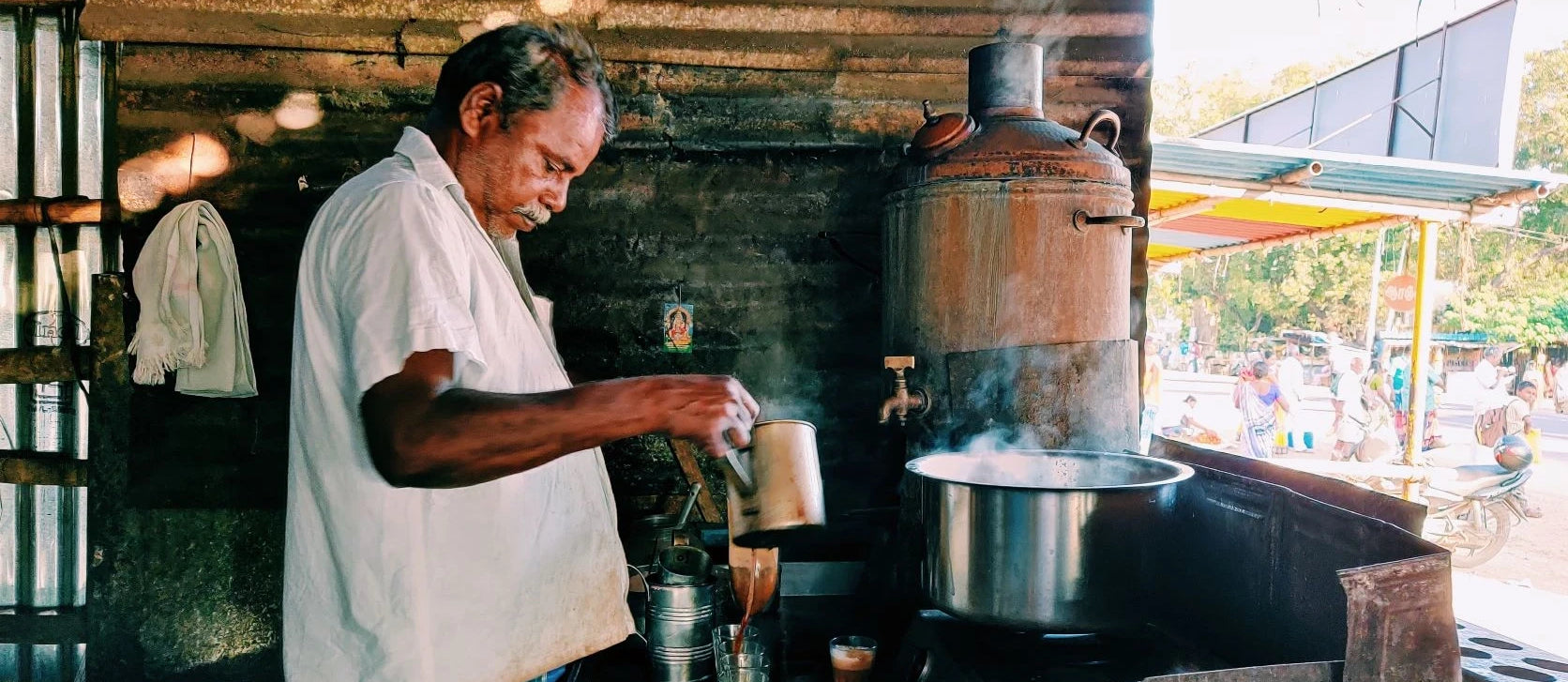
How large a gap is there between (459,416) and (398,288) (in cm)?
25

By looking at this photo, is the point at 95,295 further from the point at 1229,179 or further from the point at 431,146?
the point at 1229,179

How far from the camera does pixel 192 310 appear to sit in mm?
3469

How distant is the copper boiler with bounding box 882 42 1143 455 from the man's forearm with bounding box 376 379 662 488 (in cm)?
188

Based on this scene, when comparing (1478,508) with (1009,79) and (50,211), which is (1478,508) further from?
(50,211)

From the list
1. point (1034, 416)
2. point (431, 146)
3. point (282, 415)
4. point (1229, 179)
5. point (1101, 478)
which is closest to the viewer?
point (431, 146)

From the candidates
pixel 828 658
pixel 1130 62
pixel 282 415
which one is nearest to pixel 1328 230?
pixel 1130 62

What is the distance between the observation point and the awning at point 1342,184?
716 centimetres

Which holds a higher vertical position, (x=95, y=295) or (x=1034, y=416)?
(x=95, y=295)

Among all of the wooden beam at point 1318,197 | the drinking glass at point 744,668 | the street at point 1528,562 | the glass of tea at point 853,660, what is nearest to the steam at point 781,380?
the glass of tea at point 853,660

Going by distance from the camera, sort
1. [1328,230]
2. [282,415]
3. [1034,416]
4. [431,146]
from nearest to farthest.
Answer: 1. [431,146]
2. [1034,416]
3. [282,415]
4. [1328,230]

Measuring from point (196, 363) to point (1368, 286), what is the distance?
38.0 meters

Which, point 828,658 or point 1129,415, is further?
point 1129,415

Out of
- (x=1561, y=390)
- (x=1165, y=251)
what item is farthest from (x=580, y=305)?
(x=1561, y=390)

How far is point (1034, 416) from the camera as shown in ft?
10.3
